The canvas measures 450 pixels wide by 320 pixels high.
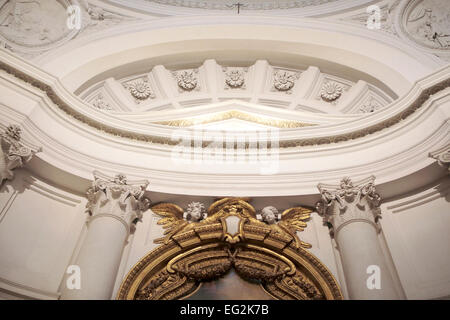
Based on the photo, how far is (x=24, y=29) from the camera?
10320 millimetres

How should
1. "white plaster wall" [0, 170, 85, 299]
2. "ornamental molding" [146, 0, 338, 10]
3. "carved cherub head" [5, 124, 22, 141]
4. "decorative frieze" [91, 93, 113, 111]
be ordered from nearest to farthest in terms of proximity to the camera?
1. "white plaster wall" [0, 170, 85, 299]
2. "carved cherub head" [5, 124, 22, 141]
3. "decorative frieze" [91, 93, 113, 111]
4. "ornamental molding" [146, 0, 338, 10]

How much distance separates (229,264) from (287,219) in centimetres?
146

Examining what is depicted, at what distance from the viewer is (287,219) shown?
715 centimetres

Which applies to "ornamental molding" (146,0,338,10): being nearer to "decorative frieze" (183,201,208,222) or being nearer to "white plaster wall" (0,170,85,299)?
"decorative frieze" (183,201,208,222)

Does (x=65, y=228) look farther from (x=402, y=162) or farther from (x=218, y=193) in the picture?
(x=402, y=162)

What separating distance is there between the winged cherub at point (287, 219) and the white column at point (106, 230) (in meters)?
2.23

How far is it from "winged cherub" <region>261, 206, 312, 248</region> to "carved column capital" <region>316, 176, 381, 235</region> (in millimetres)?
469

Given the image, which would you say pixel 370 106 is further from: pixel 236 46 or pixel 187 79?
pixel 187 79

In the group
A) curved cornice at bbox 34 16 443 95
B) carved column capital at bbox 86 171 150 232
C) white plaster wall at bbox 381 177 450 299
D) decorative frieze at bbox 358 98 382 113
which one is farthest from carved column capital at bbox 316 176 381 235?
curved cornice at bbox 34 16 443 95

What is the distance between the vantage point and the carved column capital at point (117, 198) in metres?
6.48

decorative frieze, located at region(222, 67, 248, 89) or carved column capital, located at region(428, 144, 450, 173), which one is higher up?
decorative frieze, located at region(222, 67, 248, 89)

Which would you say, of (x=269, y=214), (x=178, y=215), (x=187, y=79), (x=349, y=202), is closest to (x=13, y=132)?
(x=178, y=215)

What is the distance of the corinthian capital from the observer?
6.14 meters

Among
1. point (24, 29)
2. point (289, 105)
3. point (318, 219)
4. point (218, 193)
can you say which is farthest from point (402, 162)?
point (24, 29)
